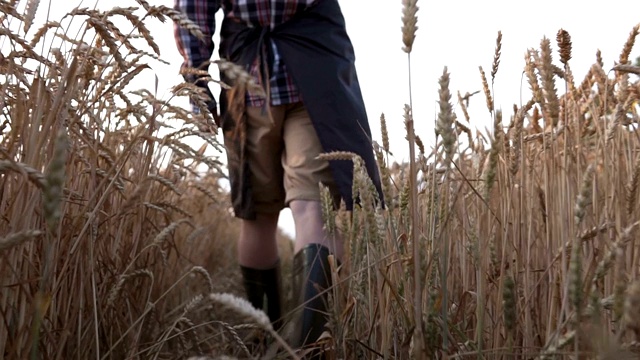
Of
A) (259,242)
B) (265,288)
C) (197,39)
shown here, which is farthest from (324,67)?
(265,288)

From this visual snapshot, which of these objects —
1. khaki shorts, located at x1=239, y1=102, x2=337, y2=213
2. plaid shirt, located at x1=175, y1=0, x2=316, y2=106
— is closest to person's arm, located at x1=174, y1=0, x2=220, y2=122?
plaid shirt, located at x1=175, y1=0, x2=316, y2=106

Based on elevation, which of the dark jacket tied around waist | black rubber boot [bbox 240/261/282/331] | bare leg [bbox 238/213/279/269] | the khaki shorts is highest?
the dark jacket tied around waist

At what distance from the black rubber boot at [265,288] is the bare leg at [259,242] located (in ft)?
0.10

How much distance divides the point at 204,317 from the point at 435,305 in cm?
206

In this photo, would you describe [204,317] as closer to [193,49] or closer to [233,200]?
[233,200]

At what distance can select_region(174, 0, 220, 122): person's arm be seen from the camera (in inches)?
95.8

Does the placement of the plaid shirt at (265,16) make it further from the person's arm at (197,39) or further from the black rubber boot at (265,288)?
the black rubber boot at (265,288)

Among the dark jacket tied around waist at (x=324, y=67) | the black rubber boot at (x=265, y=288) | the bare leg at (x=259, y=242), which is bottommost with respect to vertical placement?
the black rubber boot at (x=265, y=288)

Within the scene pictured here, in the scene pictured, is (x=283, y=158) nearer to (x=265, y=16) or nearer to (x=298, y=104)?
(x=298, y=104)

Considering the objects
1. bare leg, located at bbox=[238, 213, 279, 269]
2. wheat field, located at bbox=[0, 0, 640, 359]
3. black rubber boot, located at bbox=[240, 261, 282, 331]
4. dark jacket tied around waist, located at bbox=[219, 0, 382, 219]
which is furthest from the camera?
black rubber boot, located at bbox=[240, 261, 282, 331]

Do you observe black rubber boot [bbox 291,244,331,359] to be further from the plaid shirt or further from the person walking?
the plaid shirt

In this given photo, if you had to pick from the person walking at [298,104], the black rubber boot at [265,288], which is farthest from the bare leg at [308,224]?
the black rubber boot at [265,288]

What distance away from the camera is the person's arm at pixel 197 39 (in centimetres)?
243

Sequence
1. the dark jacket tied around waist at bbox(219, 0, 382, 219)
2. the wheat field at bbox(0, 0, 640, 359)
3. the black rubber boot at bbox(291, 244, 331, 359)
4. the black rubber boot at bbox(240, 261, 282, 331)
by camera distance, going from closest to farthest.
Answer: the wheat field at bbox(0, 0, 640, 359) → the black rubber boot at bbox(291, 244, 331, 359) → the dark jacket tied around waist at bbox(219, 0, 382, 219) → the black rubber boot at bbox(240, 261, 282, 331)
